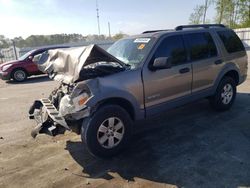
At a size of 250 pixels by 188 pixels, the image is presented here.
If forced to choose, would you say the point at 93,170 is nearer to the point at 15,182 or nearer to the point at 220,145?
the point at 15,182

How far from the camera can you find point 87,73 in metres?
3.91

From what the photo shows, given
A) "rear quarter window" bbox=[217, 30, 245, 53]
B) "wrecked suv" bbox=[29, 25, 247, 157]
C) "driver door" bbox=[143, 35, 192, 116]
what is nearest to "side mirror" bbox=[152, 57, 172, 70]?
"wrecked suv" bbox=[29, 25, 247, 157]

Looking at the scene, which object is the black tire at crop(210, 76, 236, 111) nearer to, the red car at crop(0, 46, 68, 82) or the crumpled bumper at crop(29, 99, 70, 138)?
the crumpled bumper at crop(29, 99, 70, 138)

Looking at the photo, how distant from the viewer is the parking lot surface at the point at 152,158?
3475 mm

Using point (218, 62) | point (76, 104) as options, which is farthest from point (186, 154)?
point (218, 62)

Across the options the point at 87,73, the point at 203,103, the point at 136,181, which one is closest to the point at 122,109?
the point at 87,73

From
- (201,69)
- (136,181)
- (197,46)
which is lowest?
(136,181)

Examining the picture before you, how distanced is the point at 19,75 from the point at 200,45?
1069 centimetres

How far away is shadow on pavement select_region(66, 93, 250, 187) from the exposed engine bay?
2.20ft

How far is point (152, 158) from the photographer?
4.01 metres

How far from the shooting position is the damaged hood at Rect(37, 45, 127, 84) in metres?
3.97

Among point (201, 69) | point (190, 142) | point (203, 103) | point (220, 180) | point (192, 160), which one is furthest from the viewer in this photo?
point (203, 103)

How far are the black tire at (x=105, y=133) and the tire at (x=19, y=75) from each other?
10685mm

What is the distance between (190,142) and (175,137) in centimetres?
33
